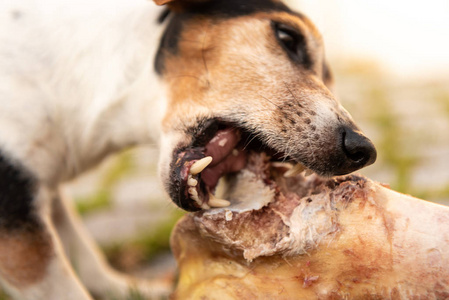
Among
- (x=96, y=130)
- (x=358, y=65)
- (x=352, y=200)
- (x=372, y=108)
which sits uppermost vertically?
(x=352, y=200)

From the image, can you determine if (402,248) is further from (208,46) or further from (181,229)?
(208,46)

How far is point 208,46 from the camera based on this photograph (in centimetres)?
205

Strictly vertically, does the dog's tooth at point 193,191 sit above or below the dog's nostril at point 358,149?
below

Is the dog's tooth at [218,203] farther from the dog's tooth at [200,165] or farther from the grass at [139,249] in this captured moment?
the grass at [139,249]

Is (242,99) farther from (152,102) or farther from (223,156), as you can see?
(152,102)

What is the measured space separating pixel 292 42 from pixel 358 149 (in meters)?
0.64

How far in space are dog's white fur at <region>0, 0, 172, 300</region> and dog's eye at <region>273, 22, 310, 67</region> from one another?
563mm

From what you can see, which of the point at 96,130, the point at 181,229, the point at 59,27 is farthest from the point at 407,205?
the point at 59,27

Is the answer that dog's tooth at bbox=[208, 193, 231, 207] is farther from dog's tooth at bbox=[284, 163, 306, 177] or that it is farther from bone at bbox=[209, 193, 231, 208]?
dog's tooth at bbox=[284, 163, 306, 177]

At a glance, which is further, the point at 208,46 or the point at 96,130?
the point at 96,130

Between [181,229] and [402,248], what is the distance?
2.51 feet

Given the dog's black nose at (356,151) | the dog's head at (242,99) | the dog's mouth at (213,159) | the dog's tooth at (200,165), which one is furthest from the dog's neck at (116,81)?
the dog's black nose at (356,151)

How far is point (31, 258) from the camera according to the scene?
196 centimetres

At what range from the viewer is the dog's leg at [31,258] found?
1.95 m
